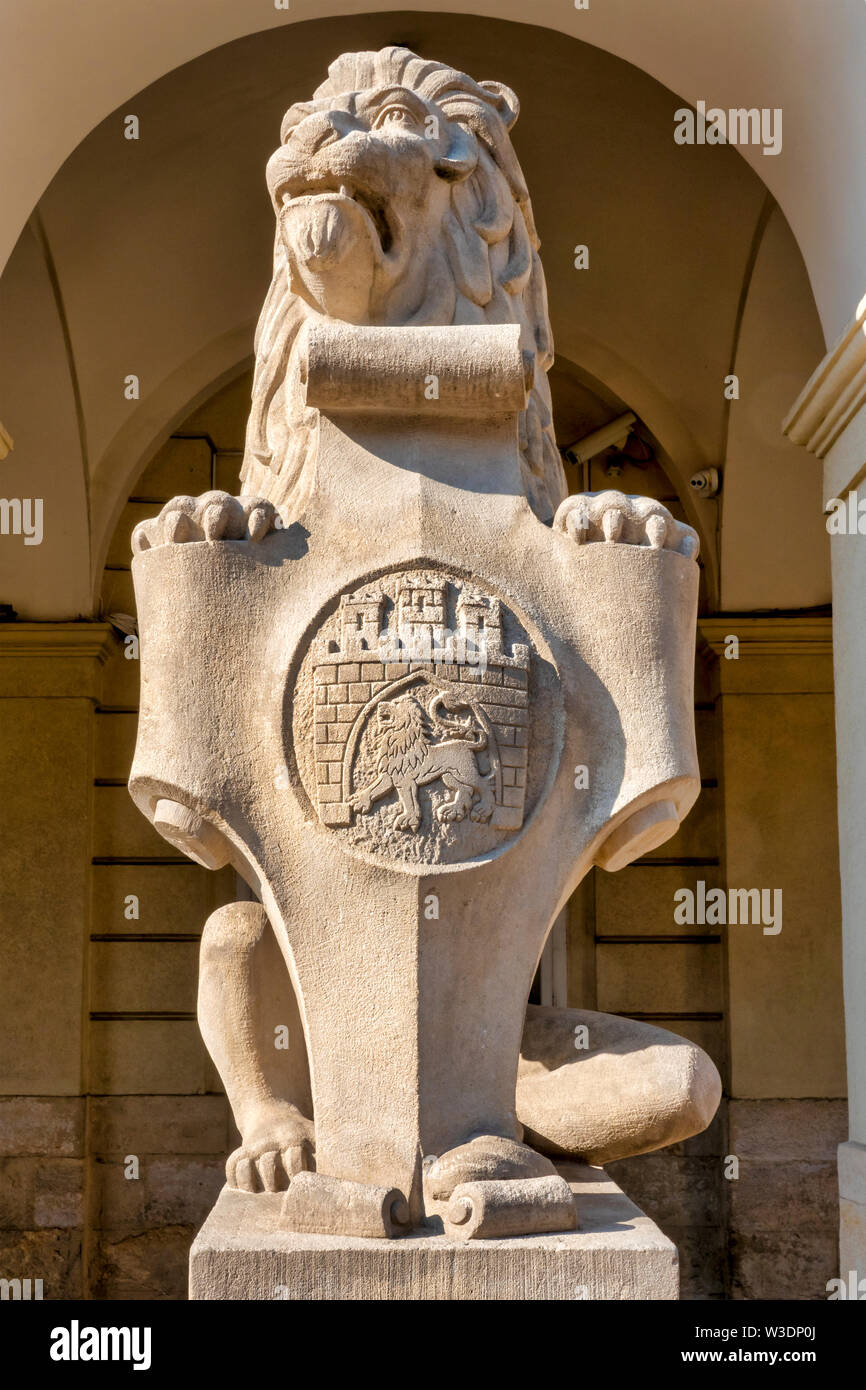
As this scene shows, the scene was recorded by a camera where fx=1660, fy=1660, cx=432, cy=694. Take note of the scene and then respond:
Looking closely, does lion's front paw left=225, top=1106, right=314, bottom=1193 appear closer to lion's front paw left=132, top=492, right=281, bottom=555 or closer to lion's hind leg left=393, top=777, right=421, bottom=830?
lion's hind leg left=393, top=777, right=421, bottom=830

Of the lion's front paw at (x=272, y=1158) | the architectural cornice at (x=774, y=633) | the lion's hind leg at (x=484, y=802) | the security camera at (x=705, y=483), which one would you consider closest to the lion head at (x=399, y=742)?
the lion's hind leg at (x=484, y=802)

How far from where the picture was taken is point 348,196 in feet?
10.7

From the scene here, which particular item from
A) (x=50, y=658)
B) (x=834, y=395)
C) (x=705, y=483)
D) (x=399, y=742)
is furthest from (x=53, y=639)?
(x=399, y=742)

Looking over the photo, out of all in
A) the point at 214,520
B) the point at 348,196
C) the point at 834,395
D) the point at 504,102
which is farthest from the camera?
the point at 834,395

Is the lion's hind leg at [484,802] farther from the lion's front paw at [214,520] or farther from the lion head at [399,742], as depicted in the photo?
the lion's front paw at [214,520]

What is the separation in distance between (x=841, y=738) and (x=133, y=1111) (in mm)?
4274

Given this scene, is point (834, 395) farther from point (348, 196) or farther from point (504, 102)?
point (348, 196)

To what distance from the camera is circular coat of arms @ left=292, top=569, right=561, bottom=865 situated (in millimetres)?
2936

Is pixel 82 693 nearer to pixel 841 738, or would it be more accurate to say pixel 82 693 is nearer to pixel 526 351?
pixel 841 738

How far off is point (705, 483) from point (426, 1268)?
6088mm

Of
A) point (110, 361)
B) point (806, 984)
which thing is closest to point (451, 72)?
point (110, 361)

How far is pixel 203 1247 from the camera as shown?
268 centimetres

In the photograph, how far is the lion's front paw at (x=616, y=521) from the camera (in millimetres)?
3104

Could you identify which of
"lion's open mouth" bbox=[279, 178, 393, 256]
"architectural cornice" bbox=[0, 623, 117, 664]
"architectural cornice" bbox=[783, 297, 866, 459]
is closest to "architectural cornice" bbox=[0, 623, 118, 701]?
"architectural cornice" bbox=[0, 623, 117, 664]
